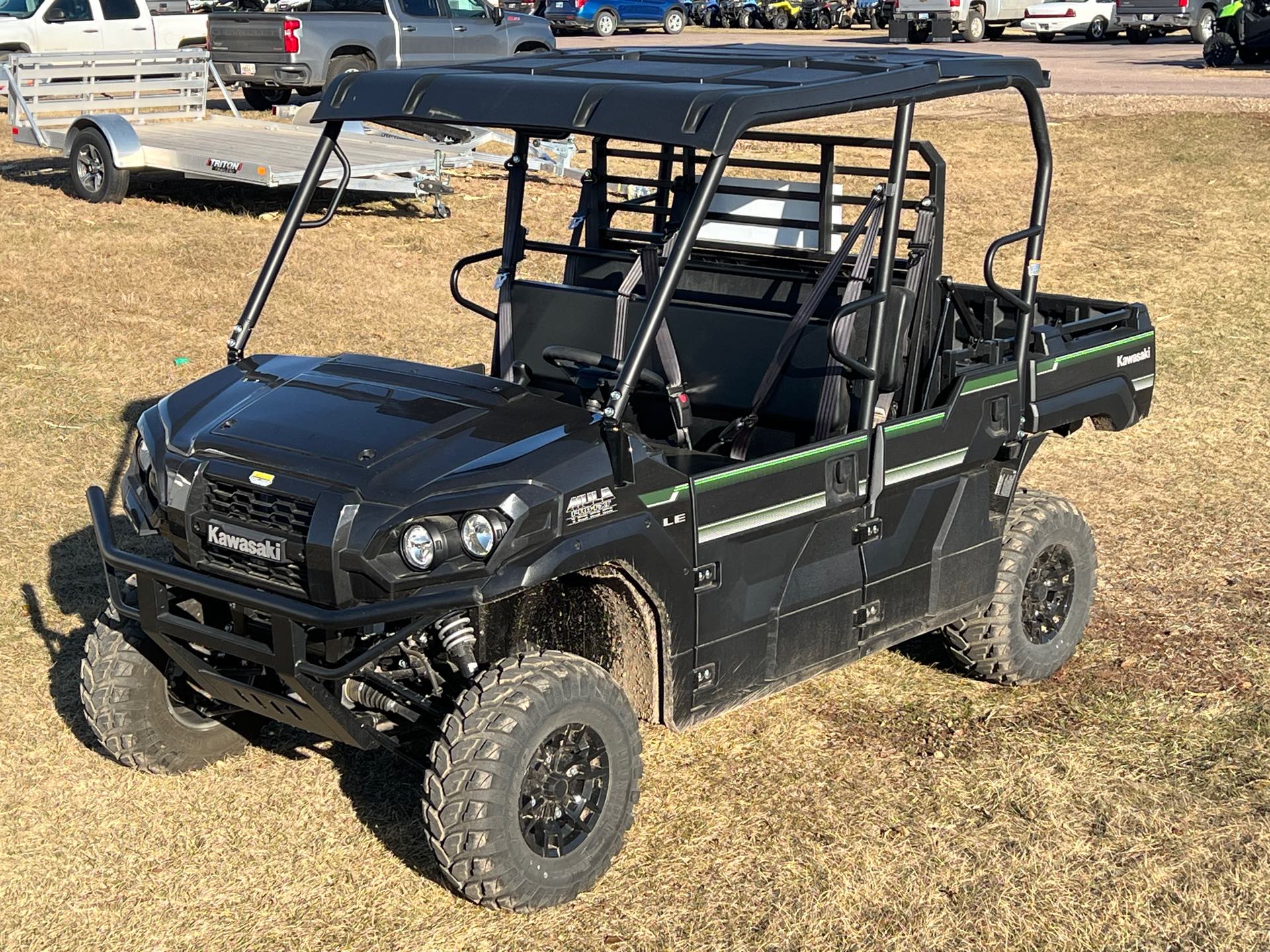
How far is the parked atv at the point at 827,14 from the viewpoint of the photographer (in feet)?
129

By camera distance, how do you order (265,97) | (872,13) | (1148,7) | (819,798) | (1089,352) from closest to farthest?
(819,798) → (1089,352) → (265,97) → (1148,7) → (872,13)

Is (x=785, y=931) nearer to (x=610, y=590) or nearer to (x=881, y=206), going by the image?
(x=610, y=590)

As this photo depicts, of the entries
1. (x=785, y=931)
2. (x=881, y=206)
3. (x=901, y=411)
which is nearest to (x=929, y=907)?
(x=785, y=931)

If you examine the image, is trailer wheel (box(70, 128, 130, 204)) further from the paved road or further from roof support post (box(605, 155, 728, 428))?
roof support post (box(605, 155, 728, 428))

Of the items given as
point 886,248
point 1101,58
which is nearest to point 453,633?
point 886,248

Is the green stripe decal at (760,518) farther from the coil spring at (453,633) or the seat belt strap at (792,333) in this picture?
the coil spring at (453,633)

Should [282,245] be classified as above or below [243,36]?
above

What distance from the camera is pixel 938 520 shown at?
5.11m

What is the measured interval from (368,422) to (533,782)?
1.07 meters

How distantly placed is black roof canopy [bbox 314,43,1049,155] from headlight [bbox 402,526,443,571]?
1.16 meters

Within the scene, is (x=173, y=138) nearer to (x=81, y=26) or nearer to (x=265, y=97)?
(x=265, y=97)

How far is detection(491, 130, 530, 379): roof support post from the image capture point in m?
5.62

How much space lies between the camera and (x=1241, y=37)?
24484mm

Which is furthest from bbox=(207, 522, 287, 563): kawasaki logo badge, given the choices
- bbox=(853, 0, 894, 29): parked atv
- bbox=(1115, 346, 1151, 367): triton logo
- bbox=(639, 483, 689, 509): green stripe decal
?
bbox=(853, 0, 894, 29): parked atv
